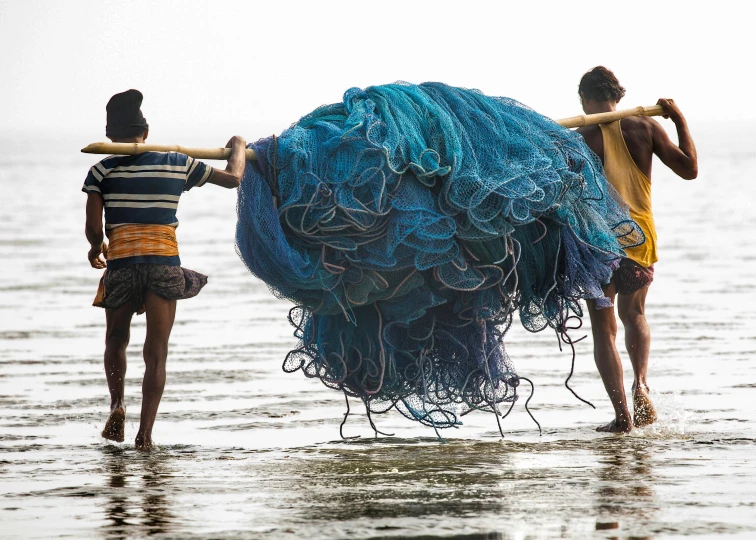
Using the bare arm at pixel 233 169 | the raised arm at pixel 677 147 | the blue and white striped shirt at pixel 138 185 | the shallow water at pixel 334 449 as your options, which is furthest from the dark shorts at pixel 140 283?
the raised arm at pixel 677 147

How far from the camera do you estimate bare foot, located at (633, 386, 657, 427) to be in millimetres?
7449

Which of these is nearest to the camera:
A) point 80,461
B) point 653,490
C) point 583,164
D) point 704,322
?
point 653,490

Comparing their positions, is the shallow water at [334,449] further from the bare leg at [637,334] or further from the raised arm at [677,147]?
the raised arm at [677,147]

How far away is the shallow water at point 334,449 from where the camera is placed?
5250 mm

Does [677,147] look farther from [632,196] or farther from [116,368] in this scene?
[116,368]

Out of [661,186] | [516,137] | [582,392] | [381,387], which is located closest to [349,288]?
[381,387]

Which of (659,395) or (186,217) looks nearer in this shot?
(659,395)

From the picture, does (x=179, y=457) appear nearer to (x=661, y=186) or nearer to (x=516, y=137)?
(x=516, y=137)

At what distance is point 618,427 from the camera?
7328 millimetres

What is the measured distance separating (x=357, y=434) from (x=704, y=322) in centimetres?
534

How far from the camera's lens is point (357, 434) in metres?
7.51

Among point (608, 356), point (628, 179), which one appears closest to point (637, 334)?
point (608, 356)

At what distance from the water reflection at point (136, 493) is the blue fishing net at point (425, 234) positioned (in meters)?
1.14

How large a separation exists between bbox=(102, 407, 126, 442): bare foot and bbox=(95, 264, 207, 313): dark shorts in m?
0.61
